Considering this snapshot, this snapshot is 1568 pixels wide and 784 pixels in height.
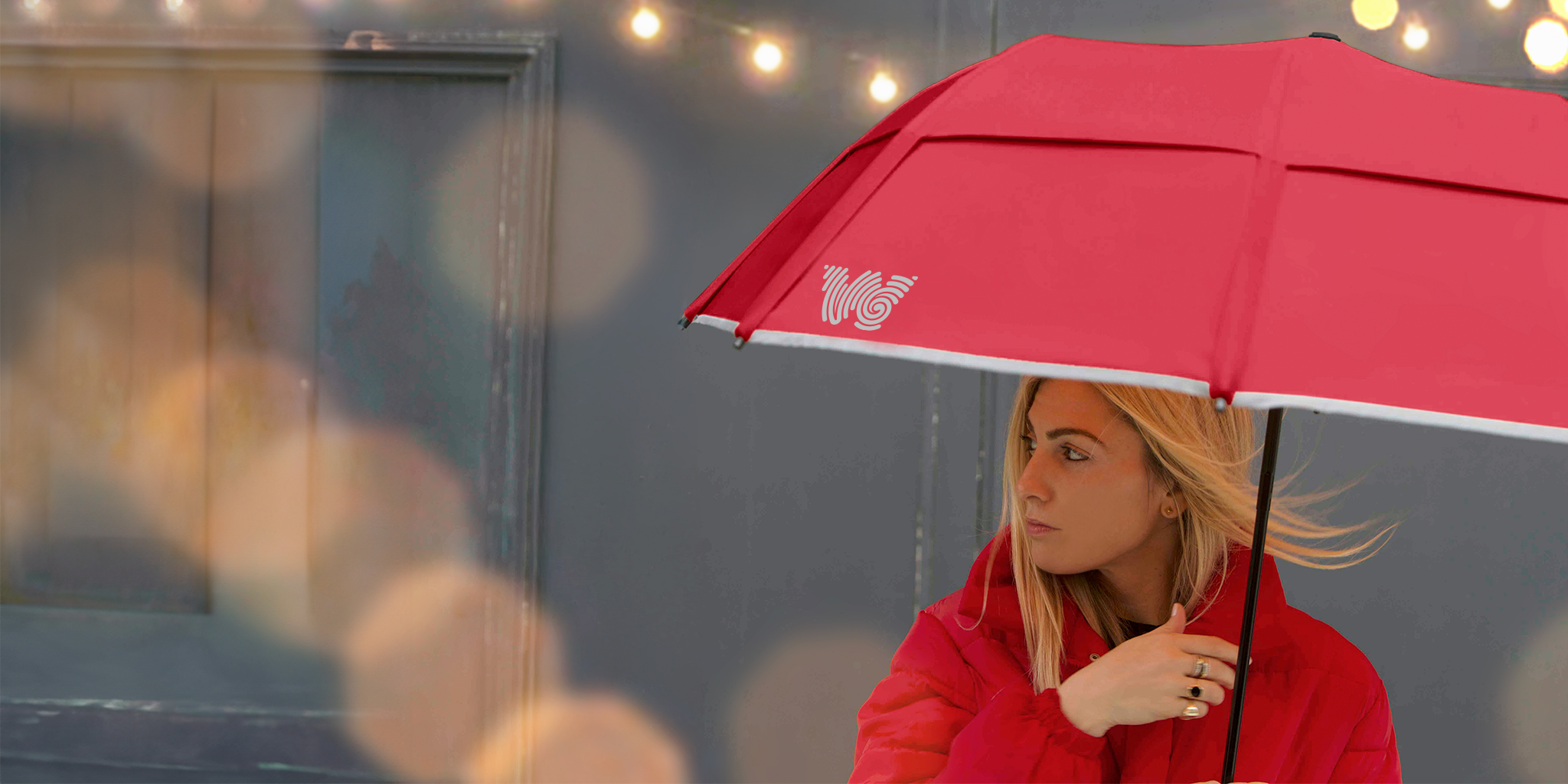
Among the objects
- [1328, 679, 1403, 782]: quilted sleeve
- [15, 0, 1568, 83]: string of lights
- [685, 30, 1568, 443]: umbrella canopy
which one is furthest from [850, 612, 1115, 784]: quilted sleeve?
[15, 0, 1568, 83]: string of lights

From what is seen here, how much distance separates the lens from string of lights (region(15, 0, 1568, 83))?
123 inches

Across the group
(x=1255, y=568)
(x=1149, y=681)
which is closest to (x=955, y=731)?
(x=1149, y=681)

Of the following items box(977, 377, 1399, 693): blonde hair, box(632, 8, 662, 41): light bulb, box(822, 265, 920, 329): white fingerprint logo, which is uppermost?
box(632, 8, 662, 41): light bulb

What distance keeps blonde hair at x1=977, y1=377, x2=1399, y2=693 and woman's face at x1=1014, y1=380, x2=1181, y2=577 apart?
0.10 ft

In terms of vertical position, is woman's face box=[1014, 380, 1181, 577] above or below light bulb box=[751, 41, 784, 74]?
below

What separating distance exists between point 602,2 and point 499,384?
121 cm

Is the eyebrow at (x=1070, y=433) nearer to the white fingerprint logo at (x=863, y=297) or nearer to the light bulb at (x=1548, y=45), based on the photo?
the white fingerprint logo at (x=863, y=297)

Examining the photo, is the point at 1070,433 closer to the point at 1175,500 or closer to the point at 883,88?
the point at 1175,500

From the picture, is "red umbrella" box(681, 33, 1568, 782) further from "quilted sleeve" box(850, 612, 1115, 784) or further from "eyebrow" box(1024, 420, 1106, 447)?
"eyebrow" box(1024, 420, 1106, 447)

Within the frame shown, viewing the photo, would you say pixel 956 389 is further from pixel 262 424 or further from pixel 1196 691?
pixel 262 424

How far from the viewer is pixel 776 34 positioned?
3275 mm

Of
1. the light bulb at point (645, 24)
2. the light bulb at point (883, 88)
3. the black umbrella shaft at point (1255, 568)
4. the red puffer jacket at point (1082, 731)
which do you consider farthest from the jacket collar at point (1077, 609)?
the light bulb at point (645, 24)

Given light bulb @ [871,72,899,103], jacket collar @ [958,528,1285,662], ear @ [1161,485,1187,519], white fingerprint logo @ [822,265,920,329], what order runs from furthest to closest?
light bulb @ [871,72,899,103], ear @ [1161,485,1187,519], jacket collar @ [958,528,1285,662], white fingerprint logo @ [822,265,920,329]

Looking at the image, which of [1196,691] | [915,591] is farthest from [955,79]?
[915,591]
